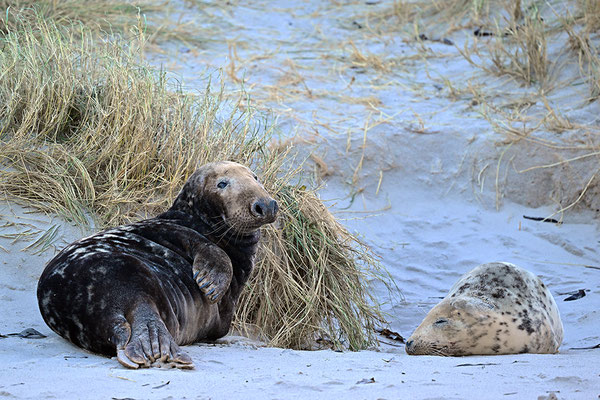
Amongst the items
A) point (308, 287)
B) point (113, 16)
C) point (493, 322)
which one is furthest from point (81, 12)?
point (493, 322)

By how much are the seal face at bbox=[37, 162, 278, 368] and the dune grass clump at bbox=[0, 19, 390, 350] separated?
2.40 feet

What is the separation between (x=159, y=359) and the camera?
10.9 ft

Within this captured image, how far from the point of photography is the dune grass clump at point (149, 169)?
497cm

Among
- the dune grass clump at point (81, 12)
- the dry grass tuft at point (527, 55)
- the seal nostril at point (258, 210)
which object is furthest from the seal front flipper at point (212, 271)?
the dry grass tuft at point (527, 55)

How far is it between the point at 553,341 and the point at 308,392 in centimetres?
203

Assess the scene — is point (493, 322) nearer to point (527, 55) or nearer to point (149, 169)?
point (149, 169)

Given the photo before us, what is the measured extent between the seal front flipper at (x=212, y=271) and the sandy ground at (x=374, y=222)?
256 mm

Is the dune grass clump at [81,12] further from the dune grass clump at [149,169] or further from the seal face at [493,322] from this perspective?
the seal face at [493,322]

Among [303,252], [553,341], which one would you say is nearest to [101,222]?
[303,252]

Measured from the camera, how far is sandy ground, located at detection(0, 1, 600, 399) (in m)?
3.07

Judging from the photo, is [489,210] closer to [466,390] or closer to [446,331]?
[446,331]

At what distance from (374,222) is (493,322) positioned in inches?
104

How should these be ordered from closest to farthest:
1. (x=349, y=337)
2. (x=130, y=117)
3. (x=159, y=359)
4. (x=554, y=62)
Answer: (x=159, y=359), (x=349, y=337), (x=130, y=117), (x=554, y=62)

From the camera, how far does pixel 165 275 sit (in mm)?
3857
